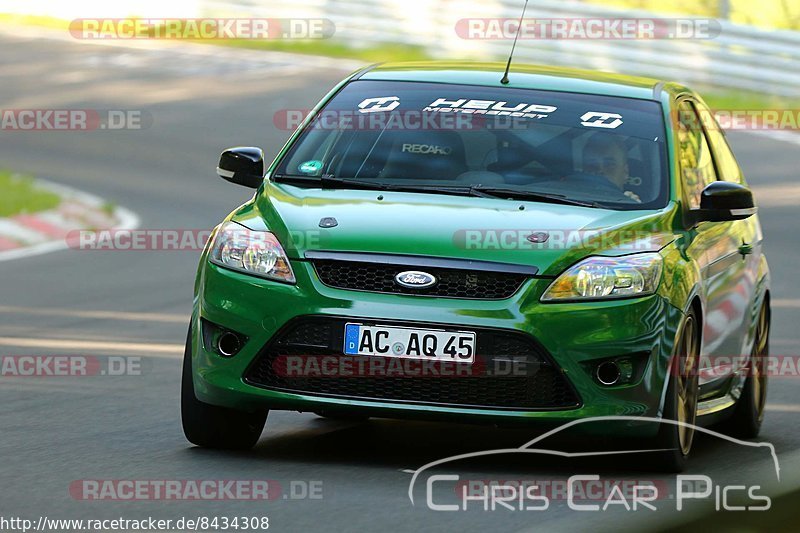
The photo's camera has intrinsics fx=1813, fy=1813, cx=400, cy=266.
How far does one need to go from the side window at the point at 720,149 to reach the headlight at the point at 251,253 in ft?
8.83

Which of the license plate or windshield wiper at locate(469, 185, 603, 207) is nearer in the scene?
the license plate

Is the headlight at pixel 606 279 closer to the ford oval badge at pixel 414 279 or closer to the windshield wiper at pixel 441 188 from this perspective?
the ford oval badge at pixel 414 279

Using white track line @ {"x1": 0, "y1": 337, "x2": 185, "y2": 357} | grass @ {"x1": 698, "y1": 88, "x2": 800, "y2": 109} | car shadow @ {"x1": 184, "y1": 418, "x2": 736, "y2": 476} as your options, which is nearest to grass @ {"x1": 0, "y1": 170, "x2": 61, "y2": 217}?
white track line @ {"x1": 0, "y1": 337, "x2": 185, "y2": 357}

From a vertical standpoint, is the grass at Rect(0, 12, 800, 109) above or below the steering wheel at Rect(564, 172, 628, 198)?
below

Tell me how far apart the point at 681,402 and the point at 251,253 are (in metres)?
1.73

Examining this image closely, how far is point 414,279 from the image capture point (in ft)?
21.4

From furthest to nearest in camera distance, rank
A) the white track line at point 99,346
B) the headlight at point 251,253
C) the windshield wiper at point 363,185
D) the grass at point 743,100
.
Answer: the grass at point 743,100 < the white track line at point 99,346 < the windshield wiper at point 363,185 < the headlight at point 251,253

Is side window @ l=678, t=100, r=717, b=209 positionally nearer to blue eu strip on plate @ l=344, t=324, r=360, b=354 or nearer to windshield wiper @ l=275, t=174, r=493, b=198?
windshield wiper @ l=275, t=174, r=493, b=198

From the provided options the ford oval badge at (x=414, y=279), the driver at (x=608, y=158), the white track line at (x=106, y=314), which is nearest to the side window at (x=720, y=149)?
the driver at (x=608, y=158)

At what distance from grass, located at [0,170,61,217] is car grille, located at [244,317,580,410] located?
10.1 m

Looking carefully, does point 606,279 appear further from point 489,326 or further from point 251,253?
point 251,253

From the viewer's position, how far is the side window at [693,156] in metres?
7.71

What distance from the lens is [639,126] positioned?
7.76 m

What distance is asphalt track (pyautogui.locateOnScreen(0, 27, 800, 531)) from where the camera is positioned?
5.84m
